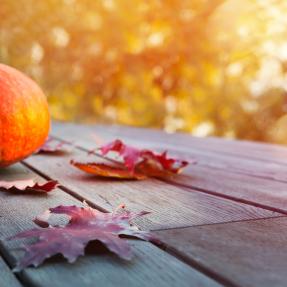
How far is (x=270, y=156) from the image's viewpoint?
203cm

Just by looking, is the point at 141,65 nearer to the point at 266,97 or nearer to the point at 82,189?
the point at 266,97

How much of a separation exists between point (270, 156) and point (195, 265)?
147cm

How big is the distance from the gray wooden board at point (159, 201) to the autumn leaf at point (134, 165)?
0.03 metres

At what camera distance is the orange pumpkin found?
124 centimetres

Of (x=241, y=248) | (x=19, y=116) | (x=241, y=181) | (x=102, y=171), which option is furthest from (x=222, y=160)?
(x=241, y=248)

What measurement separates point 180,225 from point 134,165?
0.57m

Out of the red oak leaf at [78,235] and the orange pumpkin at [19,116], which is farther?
the orange pumpkin at [19,116]

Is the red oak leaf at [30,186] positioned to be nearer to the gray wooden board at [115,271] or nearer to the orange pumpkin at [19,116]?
the orange pumpkin at [19,116]

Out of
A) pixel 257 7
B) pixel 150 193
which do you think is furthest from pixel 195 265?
pixel 257 7

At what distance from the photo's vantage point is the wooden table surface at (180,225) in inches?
23.2

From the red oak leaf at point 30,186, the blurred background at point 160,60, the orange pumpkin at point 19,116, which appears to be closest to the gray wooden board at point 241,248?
the red oak leaf at point 30,186

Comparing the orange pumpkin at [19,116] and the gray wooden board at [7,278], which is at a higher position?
the orange pumpkin at [19,116]

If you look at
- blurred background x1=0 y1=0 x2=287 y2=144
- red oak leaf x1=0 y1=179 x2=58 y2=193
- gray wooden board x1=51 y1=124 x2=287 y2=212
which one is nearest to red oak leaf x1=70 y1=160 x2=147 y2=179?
gray wooden board x1=51 y1=124 x2=287 y2=212

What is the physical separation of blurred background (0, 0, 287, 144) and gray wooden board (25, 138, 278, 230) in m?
3.84
